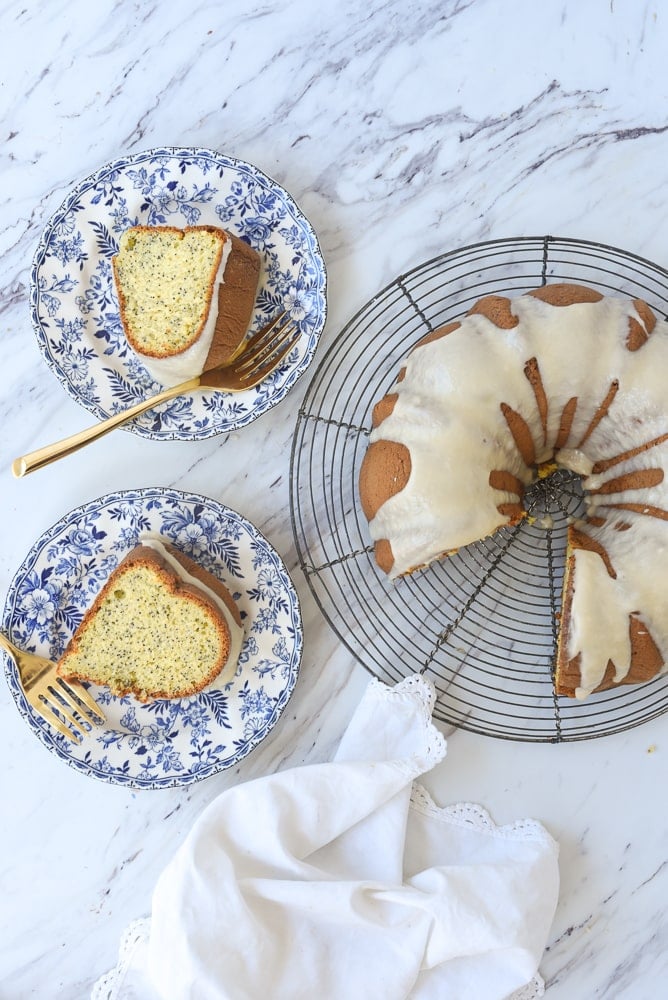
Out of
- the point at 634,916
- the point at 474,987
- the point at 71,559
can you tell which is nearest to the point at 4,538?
the point at 71,559

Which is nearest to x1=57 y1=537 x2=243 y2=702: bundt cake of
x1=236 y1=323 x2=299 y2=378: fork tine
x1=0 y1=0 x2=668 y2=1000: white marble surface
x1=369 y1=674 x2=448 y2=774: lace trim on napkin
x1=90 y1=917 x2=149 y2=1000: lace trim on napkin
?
x1=0 y1=0 x2=668 y2=1000: white marble surface

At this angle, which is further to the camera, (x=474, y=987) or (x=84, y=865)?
(x=84, y=865)

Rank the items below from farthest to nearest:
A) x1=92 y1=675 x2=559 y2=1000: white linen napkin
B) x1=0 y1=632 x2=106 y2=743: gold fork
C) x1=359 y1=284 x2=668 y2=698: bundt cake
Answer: x1=0 y1=632 x2=106 y2=743: gold fork, x1=92 y1=675 x2=559 y2=1000: white linen napkin, x1=359 y1=284 x2=668 y2=698: bundt cake

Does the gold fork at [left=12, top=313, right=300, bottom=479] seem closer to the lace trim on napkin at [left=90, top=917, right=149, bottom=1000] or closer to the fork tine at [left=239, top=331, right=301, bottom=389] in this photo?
the fork tine at [left=239, top=331, right=301, bottom=389]

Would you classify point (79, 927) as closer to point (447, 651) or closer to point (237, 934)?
point (237, 934)

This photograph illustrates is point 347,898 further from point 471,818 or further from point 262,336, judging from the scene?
point 262,336

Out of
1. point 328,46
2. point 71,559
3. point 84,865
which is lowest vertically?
point 84,865

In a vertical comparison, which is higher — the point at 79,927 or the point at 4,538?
the point at 4,538

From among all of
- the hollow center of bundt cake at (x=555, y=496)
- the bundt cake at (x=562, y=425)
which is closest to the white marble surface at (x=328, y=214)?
the bundt cake at (x=562, y=425)
